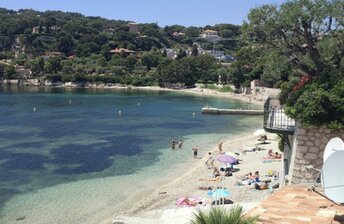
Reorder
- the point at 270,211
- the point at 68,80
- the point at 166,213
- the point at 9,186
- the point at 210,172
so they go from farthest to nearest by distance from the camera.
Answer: the point at 68,80 → the point at 210,172 → the point at 9,186 → the point at 166,213 → the point at 270,211

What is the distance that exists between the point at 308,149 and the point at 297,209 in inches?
137

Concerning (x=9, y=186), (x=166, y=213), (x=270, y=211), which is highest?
(x=270, y=211)

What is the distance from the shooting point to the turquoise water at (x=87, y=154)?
83.9 feet

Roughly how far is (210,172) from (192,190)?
4996 millimetres

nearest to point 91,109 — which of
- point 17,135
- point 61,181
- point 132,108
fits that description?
point 132,108

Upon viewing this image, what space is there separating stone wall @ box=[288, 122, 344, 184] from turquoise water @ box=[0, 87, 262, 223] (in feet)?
39.0

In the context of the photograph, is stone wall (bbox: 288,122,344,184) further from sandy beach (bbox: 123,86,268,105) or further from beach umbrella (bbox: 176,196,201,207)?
sandy beach (bbox: 123,86,268,105)

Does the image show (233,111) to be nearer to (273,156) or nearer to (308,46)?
(273,156)

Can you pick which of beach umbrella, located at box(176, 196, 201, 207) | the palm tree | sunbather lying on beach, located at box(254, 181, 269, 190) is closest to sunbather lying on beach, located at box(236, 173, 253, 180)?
sunbather lying on beach, located at box(254, 181, 269, 190)

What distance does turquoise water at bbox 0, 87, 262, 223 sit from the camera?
25.6m

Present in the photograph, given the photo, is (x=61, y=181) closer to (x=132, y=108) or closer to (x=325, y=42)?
(x=325, y=42)

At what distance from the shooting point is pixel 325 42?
625 inches

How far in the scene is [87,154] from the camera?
40344 millimetres

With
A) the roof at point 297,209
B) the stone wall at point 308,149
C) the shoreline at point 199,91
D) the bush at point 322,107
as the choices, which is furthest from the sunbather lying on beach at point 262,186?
the shoreline at point 199,91
